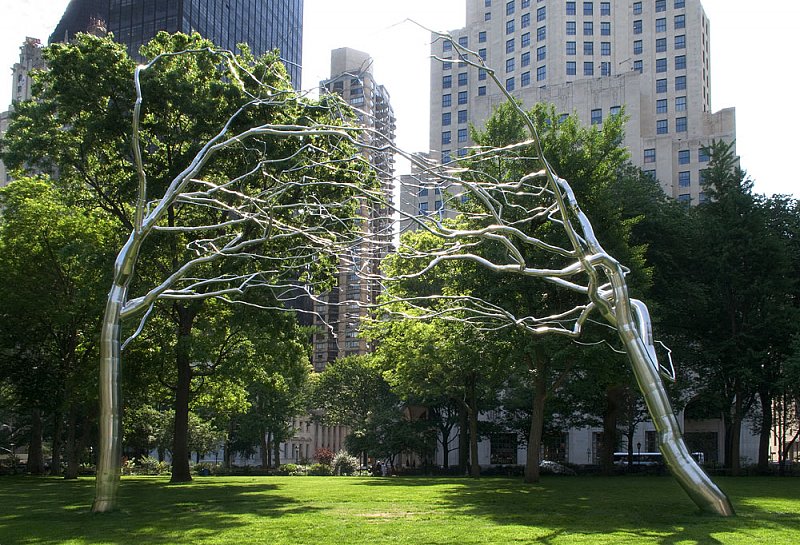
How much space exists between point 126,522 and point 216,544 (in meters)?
3.82

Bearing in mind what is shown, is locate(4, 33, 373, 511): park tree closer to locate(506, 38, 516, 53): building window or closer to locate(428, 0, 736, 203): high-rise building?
locate(428, 0, 736, 203): high-rise building

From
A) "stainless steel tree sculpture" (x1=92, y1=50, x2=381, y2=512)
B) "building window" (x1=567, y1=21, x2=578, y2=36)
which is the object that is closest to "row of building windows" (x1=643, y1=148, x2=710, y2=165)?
"building window" (x1=567, y1=21, x2=578, y2=36)

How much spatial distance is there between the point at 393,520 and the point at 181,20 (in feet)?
340

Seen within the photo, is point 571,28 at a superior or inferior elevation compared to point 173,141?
superior

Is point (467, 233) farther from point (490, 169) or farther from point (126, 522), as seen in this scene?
point (490, 169)

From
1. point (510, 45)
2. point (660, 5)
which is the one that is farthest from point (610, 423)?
point (660, 5)

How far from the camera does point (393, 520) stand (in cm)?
1582

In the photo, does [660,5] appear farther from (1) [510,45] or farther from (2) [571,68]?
(1) [510,45]

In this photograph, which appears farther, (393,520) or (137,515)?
(137,515)

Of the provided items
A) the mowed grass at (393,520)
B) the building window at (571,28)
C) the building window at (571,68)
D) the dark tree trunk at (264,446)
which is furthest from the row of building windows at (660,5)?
the mowed grass at (393,520)

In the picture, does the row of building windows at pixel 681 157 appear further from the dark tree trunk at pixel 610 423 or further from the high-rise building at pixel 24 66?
the high-rise building at pixel 24 66

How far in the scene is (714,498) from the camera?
14.9 meters

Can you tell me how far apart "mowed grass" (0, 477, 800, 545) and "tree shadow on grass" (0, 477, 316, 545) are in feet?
0.08

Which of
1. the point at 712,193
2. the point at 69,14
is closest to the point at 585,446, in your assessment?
the point at 712,193
